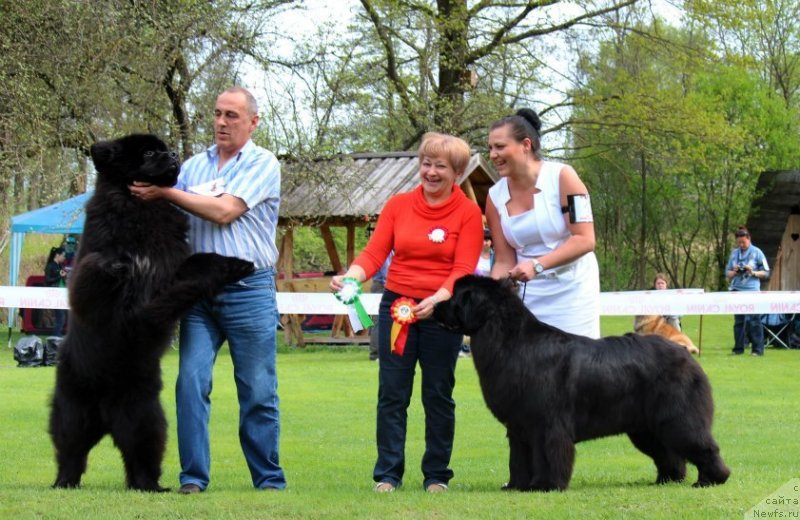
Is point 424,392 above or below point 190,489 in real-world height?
above

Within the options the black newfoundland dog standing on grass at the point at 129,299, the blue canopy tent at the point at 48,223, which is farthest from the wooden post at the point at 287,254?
the black newfoundland dog standing on grass at the point at 129,299

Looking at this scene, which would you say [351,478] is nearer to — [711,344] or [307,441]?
[307,441]

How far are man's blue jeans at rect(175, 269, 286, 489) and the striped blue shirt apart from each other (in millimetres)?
169

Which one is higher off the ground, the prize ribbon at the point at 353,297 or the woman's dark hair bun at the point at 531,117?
the woman's dark hair bun at the point at 531,117

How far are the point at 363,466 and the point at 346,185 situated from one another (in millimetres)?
12481

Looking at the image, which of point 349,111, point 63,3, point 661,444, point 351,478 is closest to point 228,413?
point 351,478

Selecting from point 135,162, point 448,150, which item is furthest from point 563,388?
point 135,162

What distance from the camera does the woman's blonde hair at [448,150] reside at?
5.61 meters

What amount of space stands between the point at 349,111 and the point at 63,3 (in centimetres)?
625

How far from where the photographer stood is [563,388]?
541 centimetres

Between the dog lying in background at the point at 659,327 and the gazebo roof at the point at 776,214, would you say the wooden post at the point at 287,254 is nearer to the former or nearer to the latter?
the dog lying in background at the point at 659,327

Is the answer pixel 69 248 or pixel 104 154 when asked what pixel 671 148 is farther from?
pixel 104 154

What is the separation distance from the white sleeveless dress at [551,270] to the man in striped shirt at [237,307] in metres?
1.33

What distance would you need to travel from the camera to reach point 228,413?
33.6ft
